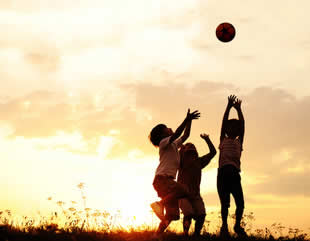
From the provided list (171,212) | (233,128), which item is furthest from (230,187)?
(171,212)

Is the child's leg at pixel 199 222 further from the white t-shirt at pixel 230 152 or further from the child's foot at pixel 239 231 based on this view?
the white t-shirt at pixel 230 152

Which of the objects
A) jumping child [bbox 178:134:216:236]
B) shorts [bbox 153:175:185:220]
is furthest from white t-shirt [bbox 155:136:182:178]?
jumping child [bbox 178:134:216:236]

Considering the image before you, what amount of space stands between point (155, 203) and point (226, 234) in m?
1.63

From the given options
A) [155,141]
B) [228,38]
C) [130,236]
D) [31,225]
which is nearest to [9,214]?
[31,225]

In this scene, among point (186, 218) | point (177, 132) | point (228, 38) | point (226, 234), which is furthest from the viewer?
point (228, 38)

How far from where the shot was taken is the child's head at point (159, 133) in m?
11.2

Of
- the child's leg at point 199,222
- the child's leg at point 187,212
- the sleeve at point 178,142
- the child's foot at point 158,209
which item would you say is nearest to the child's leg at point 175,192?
the child's foot at point 158,209

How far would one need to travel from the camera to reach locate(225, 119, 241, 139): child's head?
11.6 meters

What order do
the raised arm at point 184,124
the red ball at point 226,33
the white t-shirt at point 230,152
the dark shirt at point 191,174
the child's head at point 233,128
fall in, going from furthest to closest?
the red ball at point 226,33 < the dark shirt at point 191,174 < the child's head at point 233,128 < the white t-shirt at point 230,152 < the raised arm at point 184,124

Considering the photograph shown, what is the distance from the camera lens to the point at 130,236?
10539 mm

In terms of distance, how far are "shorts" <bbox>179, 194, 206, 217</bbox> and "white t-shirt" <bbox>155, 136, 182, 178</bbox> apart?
4.07ft

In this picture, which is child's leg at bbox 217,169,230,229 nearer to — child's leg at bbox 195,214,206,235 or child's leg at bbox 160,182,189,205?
child's leg at bbox 195,214,206,235

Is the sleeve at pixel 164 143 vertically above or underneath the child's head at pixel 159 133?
underneath

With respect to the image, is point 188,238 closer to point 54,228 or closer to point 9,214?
point 54,228
